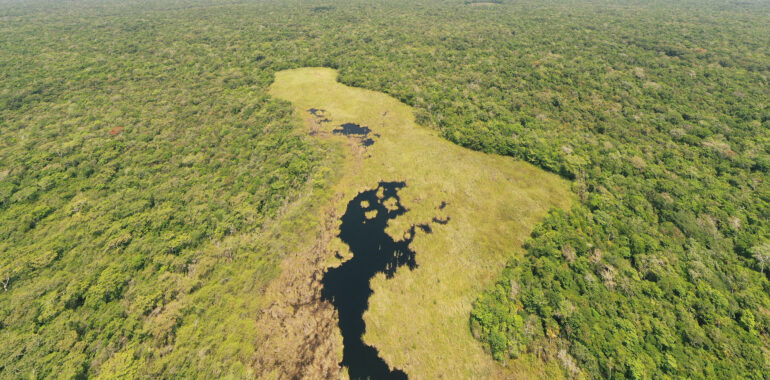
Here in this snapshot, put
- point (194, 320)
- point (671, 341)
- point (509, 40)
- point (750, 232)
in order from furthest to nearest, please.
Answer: point (509, 40)
point (750, 232)
point (194, 320)
point (671, 341)

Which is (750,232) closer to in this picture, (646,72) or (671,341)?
(671,341)

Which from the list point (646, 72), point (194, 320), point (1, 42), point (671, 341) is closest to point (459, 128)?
point (671, 341)

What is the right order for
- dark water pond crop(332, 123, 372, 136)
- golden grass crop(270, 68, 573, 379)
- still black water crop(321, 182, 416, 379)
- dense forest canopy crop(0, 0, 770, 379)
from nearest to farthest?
1. dense forest canopy crop(0, 0, 770, 379)
2. still black water crop(321, 182, 416, 379)
3. golden grass crop(270, 68, 573, 379)
4. dark water pond crop(332, 123, 372, 136)

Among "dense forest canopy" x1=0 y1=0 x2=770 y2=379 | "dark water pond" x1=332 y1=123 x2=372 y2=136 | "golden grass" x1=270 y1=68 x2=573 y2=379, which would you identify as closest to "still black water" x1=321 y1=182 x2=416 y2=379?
"golden grass" x1=270 y1=68 x2=573 y2=379

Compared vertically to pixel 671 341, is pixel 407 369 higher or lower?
lower

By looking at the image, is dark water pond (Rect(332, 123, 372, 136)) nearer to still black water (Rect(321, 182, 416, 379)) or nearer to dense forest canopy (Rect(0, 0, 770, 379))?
dense forest canopy (Rect(0, 0, 770, 379))


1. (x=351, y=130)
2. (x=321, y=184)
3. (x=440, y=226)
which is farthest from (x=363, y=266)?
(x=351, y=130)

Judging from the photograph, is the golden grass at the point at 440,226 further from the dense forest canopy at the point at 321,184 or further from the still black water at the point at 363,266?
the dense forest canopy at the point at 321,184

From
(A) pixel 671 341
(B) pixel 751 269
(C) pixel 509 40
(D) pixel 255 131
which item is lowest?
(A) pixel 671 341
